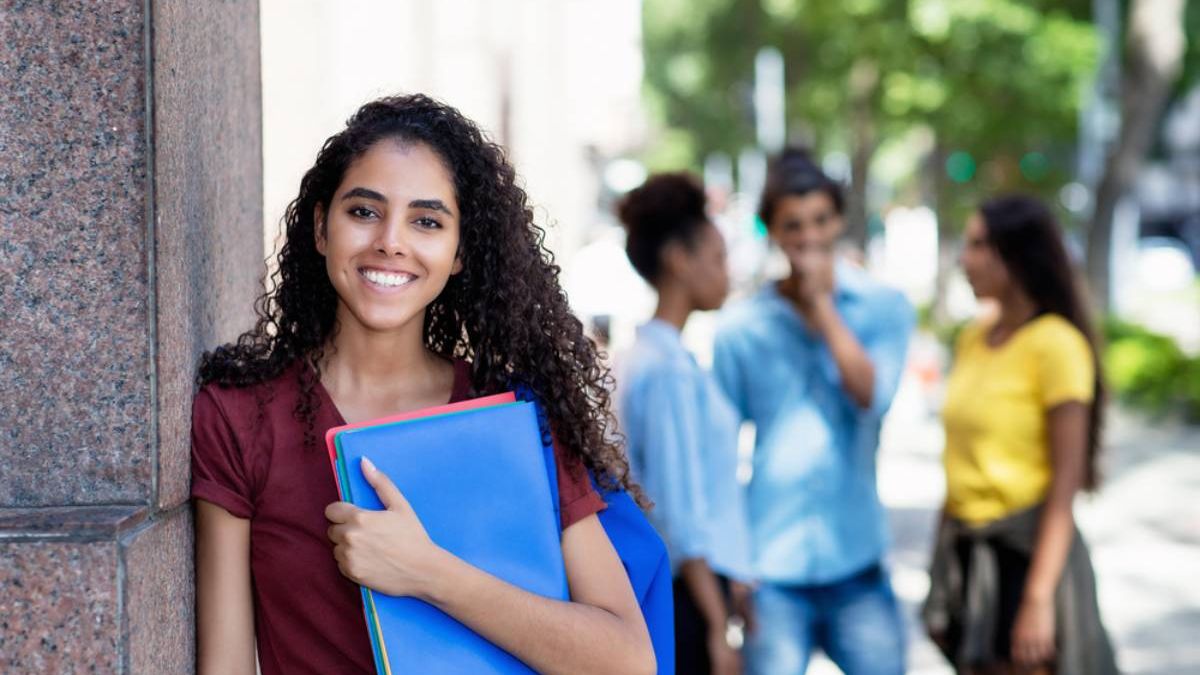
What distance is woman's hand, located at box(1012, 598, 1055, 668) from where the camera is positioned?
164 inches

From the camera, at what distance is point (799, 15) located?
73.3 ft

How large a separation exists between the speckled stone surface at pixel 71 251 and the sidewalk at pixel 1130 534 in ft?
11.0

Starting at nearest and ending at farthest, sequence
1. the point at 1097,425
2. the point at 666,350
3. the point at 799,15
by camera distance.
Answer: the point at 666,350, the point at 1097,425, the point at 799,15

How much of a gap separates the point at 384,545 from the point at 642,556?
Answer: 465mm

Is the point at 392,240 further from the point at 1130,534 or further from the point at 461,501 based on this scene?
the point at 1130,534

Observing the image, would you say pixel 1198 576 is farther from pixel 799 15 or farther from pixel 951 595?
pixel 799 15

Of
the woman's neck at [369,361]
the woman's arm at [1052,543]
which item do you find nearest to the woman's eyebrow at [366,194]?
the woman's neck at [369,361]

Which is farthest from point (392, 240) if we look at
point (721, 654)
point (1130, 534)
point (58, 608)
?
point (1130, 534)

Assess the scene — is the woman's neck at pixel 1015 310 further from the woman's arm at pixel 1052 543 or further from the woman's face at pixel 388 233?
the woman's face at pixel 388 233

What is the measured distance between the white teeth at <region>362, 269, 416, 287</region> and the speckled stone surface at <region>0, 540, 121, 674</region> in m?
0.53

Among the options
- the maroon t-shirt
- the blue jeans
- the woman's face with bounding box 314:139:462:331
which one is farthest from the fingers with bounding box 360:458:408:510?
the blue jeans

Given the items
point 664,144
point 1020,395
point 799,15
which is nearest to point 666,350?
point 1020,395

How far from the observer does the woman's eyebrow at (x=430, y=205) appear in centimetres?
223

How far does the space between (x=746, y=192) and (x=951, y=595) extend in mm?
47850
